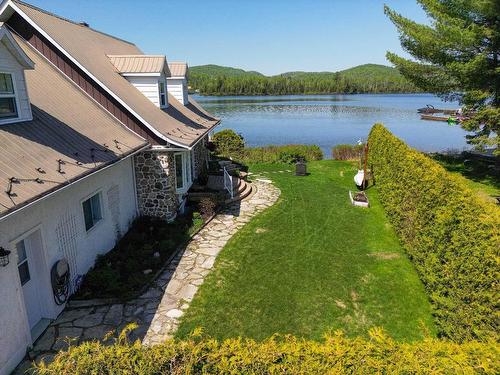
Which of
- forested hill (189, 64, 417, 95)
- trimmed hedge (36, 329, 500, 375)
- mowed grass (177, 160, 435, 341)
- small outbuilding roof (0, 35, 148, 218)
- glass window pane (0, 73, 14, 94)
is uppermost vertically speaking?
forested hill (189, 64, 417, 95)

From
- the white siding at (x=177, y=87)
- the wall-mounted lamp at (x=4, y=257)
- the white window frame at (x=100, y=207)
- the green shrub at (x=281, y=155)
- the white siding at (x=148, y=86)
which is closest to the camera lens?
the wall-mounted lamp at (x=4, y=257)

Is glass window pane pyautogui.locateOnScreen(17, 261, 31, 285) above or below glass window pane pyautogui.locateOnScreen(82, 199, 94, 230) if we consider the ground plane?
below

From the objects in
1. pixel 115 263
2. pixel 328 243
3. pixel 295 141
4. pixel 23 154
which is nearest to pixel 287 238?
pixel 328 243

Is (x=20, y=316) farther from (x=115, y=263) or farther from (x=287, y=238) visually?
(x=287, y=238)

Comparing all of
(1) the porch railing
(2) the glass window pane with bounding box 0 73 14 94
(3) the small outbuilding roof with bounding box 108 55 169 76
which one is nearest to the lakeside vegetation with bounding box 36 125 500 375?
(1) the porch railing

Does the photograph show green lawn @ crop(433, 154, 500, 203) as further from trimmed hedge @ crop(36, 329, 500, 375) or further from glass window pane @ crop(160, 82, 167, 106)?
glass window pane @ crop(160, 82, 167, 106)

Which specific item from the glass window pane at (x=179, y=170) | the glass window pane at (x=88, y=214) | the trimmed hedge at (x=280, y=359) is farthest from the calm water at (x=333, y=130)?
the trimmed hedge at (x=280, y=359)

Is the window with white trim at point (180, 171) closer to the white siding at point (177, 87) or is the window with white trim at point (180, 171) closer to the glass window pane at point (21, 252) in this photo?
the white siding at point (177, 87)
